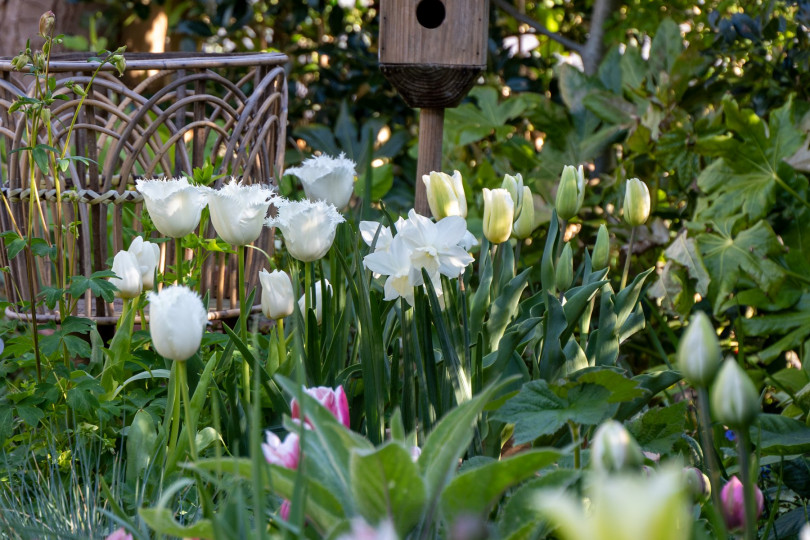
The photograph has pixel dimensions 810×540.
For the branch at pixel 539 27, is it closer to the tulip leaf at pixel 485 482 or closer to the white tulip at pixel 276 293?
the white tulip at pixel 276 293

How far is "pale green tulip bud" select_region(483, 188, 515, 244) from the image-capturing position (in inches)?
43.7

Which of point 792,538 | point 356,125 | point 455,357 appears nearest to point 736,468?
point 792,538

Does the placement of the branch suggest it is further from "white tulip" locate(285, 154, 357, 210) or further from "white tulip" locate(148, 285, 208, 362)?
"white tulip" locate(148, 285, 208, 362)

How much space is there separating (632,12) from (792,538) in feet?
7.74

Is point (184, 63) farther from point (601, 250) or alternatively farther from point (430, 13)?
point (601, 250)

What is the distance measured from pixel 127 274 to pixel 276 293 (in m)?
0.22

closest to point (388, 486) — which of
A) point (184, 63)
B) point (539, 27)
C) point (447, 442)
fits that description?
point (447, 442)

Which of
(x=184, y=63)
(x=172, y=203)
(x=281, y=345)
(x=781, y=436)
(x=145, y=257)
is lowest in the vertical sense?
(x=781, y=436)

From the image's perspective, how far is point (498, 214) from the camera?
3.68 ft

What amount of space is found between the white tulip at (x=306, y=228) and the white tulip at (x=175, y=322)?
10.2 inches

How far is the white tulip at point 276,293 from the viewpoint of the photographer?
1121 mm

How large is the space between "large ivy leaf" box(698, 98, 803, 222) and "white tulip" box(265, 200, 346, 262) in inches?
50.4

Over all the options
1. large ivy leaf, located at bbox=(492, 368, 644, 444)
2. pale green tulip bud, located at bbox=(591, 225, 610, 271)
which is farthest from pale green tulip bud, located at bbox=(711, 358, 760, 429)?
pale green tulip bud, located at bbox=(591, 225, 610, 271)

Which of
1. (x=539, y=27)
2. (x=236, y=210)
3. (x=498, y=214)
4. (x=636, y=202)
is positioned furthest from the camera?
(x=539, y=27)
